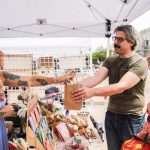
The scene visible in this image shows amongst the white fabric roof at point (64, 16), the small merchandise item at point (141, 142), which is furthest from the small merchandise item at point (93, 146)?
the white fabric roof at point (64, 16)

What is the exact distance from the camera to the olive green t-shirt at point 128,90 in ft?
7.00

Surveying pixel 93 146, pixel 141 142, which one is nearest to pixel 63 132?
pixel 93 146

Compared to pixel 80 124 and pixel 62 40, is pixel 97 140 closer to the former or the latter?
pixel 80 124

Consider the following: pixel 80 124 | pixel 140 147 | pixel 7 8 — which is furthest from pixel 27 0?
pixel 140 147

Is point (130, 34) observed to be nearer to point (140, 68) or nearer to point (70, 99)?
point (140, 68)

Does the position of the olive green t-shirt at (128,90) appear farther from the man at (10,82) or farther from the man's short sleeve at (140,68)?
the man at (10,82)

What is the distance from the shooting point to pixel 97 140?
8.46ft

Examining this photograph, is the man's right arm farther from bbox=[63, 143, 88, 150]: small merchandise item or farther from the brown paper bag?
the brown paper bag

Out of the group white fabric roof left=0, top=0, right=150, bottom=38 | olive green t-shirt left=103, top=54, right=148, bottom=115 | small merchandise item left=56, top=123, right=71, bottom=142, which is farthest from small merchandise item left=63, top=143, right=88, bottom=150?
white fabric roof left=0, top=0, right=150, bottom=38

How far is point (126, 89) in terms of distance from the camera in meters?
2.08

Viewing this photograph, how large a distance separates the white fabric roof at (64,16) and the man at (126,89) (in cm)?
91

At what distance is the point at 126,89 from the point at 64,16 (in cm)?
193

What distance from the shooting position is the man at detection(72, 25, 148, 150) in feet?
6.95

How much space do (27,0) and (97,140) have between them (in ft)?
5.66
